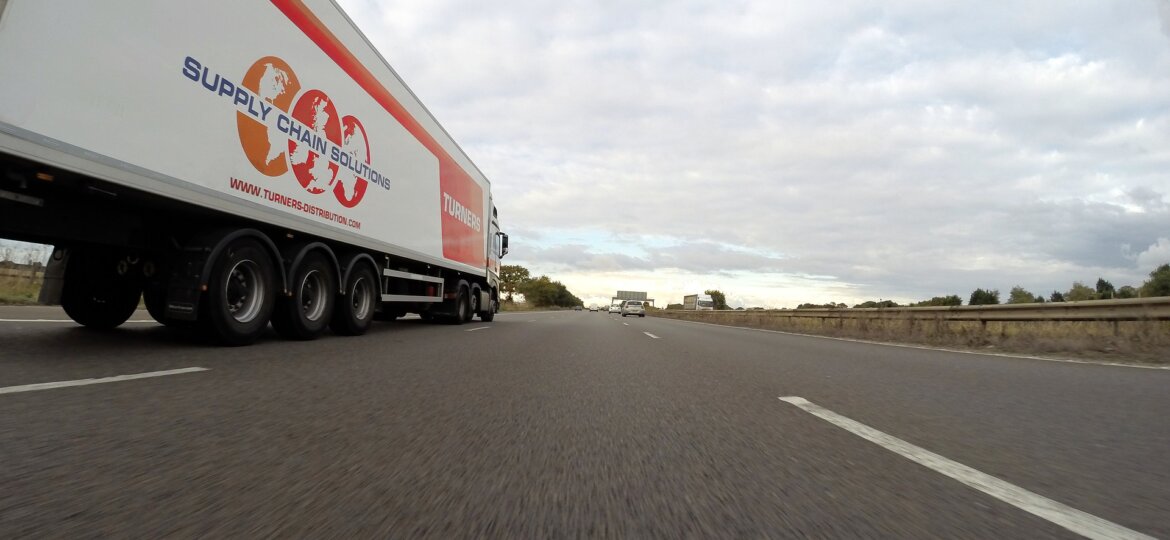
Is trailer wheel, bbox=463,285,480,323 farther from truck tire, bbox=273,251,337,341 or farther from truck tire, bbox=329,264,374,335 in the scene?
truck tire, bbox=273,251,337,341

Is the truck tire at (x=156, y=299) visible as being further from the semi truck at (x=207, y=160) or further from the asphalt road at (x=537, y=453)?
the asphalt road at (x=537, y=453)

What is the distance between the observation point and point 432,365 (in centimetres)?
630

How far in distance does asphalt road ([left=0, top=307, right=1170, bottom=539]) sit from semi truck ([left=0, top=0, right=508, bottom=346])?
3.86ft

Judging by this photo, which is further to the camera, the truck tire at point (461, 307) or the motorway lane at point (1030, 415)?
the truck tire at point (461, 307)

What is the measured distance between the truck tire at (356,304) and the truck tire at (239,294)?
1.95 metres

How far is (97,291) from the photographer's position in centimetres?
733

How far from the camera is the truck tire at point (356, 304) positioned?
364 inches

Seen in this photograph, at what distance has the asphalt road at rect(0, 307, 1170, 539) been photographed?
204 cm

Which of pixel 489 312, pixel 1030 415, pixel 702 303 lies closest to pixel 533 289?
pixel 702 303

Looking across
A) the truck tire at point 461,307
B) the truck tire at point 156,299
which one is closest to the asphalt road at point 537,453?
the truck tire at point 156,299

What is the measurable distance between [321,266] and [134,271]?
214cm

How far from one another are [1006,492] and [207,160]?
22.1 ft

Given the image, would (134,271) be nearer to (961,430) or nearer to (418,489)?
(418,489)

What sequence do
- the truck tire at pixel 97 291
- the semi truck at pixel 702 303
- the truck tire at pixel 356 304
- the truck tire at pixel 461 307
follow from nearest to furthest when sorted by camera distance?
the truck tire at pixel 97 291 < the truck tire at pixel 356 304 < the truck tire at pixel 461 307 < the semi truck at pixel 702 303
